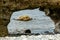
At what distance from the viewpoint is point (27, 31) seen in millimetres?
2025

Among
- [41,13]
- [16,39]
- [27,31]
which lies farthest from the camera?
[41,13]

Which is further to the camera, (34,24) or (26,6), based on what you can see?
(26,6)

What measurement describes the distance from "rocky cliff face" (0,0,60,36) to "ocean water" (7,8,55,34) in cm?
12

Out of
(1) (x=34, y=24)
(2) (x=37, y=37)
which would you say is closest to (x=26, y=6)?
(1) (x=34, y=24)

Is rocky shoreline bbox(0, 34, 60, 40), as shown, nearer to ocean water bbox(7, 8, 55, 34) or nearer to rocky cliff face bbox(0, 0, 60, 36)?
ocean water bbox(7, 8, 55, 34)

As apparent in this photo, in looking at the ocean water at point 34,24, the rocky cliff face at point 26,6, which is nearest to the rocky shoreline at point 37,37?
the ocean water at point 34,24

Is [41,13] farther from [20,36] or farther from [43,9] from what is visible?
[20,36]

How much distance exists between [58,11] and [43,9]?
0.17 m

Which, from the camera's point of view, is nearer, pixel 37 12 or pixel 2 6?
pixel 37 12

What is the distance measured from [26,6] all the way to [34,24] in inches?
12.2

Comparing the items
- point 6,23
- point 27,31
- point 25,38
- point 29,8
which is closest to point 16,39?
point 25,38

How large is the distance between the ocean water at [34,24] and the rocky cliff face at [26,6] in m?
0.12

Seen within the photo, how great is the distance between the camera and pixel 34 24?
2045 millimetres

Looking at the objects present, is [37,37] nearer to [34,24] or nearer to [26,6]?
[34,24]
